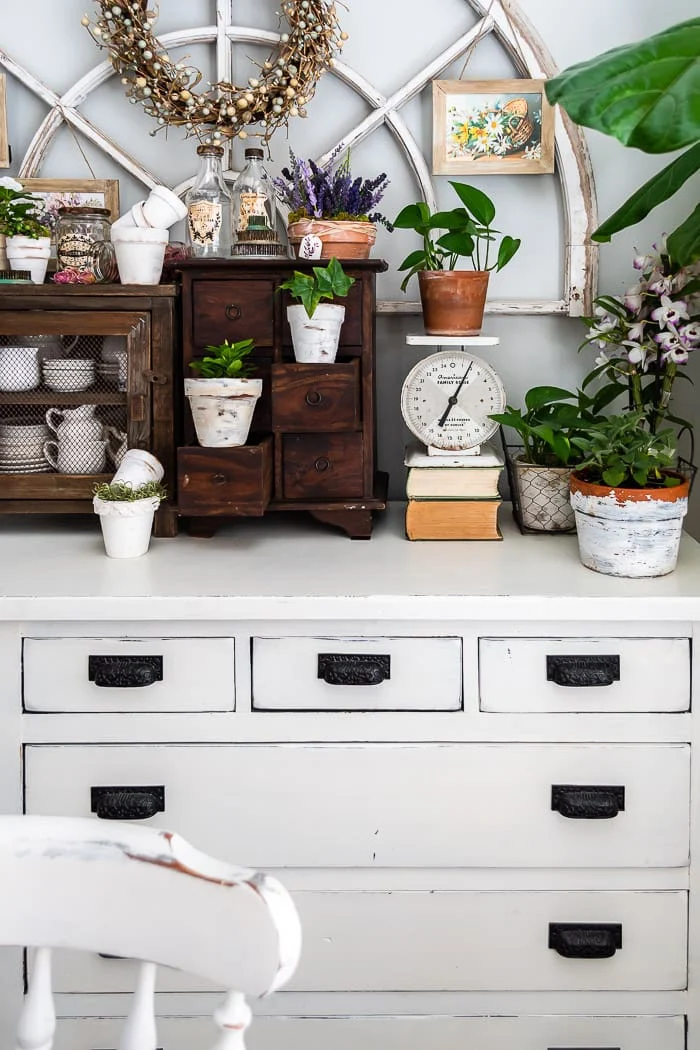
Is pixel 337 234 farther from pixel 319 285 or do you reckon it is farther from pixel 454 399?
pixel 454 399

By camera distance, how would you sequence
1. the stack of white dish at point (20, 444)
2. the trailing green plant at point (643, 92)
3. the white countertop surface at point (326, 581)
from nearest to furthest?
the trailing green plant at point (643, 92), the white countertop surface at point (326, 581), the stack of white dish at point (20, 444)

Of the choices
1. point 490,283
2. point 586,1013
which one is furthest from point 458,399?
point 586,1013

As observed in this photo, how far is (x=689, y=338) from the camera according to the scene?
181 cm

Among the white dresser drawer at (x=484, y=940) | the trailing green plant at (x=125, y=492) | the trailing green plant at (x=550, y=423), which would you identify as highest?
the trailing green plant at (x=550, y=423)

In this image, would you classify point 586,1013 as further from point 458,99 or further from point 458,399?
point 458,99

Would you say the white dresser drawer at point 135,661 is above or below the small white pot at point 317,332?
below

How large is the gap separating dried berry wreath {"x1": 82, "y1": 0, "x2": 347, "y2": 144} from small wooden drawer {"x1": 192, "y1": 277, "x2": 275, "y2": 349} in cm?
38

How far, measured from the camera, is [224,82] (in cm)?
211

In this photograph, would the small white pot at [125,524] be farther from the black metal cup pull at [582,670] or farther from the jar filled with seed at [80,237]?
the black metal cup pull at [582,670]

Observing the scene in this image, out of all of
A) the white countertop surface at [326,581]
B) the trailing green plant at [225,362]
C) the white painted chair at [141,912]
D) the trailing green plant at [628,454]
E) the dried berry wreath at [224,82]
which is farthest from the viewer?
the dried berry wreath at [224,82]

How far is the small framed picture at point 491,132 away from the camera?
213 centimetres

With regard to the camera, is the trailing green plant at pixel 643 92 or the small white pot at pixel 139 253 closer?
the trailing green plant at pixel 643 92

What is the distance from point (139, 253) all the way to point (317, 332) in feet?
1.17

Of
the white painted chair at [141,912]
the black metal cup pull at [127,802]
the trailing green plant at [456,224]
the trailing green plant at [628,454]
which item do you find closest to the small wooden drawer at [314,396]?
the trailing green plant at [456,224]
